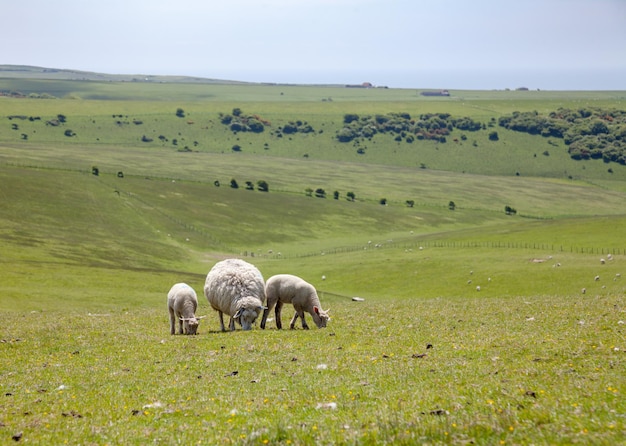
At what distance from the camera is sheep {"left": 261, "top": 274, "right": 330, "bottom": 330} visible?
106ft

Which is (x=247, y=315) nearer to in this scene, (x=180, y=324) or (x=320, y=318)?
(x=180, y=324)

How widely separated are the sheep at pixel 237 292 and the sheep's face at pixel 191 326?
1677 mm

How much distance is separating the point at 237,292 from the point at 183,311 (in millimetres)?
2549

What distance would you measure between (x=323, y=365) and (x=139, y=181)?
471 ft

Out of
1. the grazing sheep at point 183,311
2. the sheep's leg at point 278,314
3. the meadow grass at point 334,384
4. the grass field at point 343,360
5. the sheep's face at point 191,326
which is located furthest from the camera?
the sheep's leg at point 278,314

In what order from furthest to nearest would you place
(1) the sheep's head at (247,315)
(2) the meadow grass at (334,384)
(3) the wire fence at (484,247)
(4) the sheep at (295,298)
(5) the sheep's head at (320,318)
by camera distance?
(3) the wire fence at (484,247), (4) the sheep at (295,298), (5) the sheep's head at (320,318), (1) the sheep's head at (247,315), (2) the meadow grass at (334,384)

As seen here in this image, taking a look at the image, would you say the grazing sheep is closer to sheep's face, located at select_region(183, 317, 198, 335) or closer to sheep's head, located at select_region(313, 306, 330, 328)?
sheep's face, located at select_region(183, 317, 198, 335)

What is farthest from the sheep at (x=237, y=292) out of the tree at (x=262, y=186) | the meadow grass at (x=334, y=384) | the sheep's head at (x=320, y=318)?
the tree at (x=262, y=186)

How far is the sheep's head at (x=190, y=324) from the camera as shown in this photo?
31516 millimetres

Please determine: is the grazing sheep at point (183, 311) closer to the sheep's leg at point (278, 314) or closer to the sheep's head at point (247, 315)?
the sheep's head at point (247, 315)

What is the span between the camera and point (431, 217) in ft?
521

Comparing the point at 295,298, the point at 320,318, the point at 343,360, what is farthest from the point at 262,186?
the point at 343,360

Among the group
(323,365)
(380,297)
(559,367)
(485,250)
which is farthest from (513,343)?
(485,250)

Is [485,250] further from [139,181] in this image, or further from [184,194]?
[139,181]
